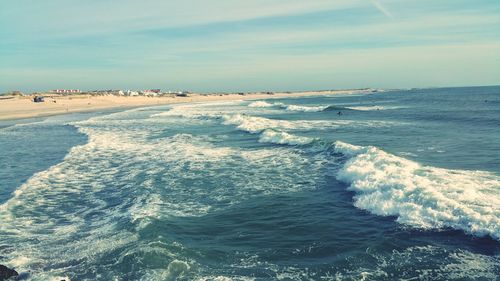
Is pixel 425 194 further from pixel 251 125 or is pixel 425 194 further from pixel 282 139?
pixel 251 125

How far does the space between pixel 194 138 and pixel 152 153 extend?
6.89 metres

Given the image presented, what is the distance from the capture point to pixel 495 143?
22719 mm

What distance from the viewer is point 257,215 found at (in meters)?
11.9

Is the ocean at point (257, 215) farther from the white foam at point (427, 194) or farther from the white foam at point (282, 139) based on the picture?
the white foam at point (282, 139)

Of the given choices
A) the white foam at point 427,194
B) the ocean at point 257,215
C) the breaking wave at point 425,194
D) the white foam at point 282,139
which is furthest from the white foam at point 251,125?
the white foam at point 427,194

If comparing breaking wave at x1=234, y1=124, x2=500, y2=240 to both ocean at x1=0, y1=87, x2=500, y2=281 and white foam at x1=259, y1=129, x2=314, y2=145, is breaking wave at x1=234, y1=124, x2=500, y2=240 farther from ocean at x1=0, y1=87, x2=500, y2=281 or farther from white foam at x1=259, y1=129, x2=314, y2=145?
white foam at x1=259, y1=129, x2=314, y2=145

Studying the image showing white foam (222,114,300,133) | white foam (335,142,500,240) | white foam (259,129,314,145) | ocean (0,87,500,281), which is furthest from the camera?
white foam (222,114,300,133)

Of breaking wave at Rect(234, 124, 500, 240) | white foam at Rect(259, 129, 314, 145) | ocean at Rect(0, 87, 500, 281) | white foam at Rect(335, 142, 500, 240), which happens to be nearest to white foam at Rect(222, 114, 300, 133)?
white foam at Rect(259, 129, 314, 145)

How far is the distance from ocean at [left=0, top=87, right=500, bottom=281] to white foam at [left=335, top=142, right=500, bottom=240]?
42mm

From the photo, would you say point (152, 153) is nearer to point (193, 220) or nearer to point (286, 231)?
point (193, 220)

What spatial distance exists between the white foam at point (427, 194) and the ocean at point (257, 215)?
0.04m

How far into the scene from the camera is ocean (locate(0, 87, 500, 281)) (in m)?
8.49

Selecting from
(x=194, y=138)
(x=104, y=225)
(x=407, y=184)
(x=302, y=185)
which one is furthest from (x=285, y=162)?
(x=194, y=138)

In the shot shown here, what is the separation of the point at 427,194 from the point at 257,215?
16.2 ft
